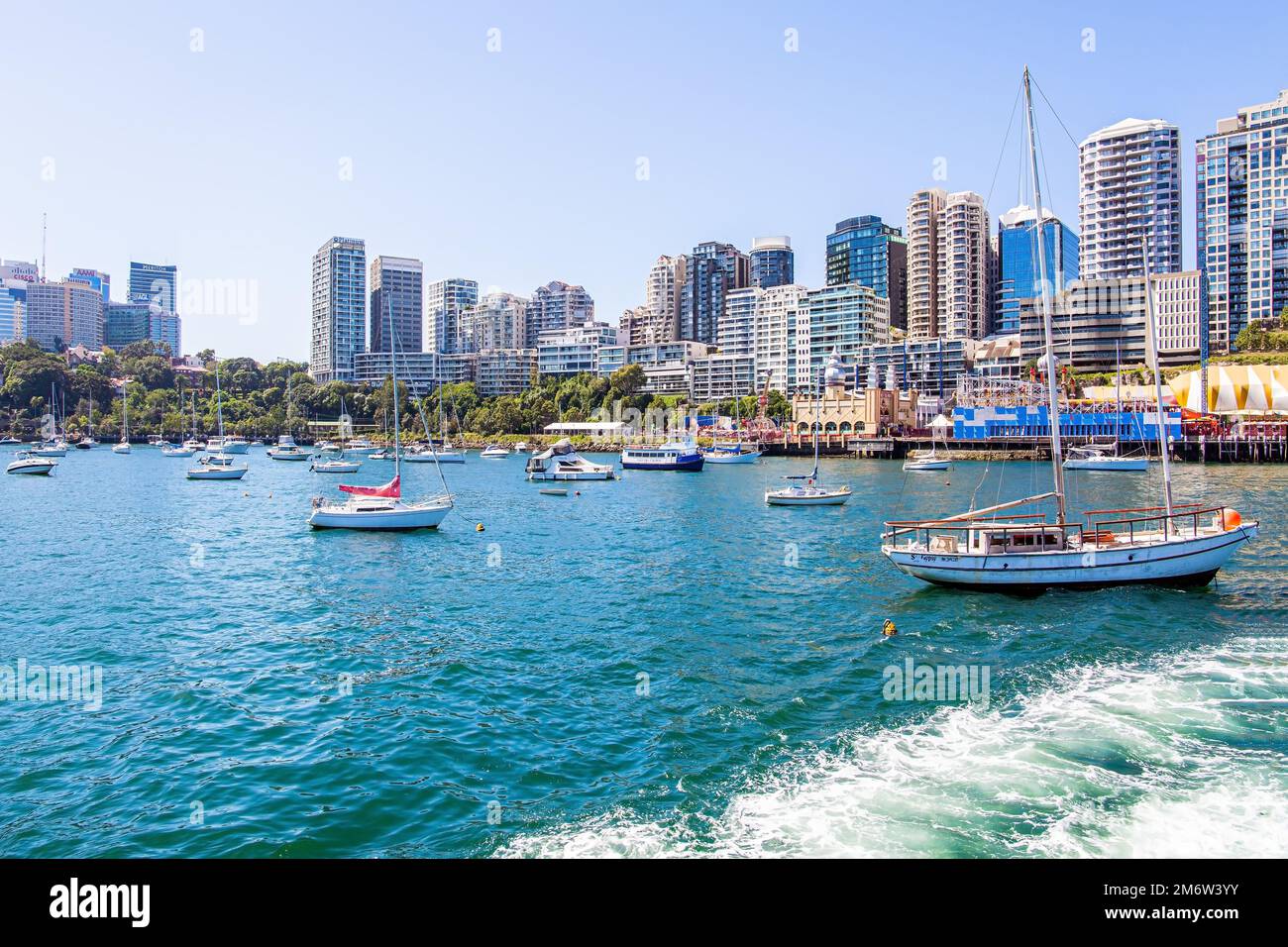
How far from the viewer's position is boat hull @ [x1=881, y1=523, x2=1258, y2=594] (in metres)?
27.8

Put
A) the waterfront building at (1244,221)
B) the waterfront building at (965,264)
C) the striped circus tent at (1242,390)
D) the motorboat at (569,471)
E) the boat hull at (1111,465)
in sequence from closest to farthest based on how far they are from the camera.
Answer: the motorboat at (569,471), the boat hull at (1111,465), the striped circus tent at (1242,390), the waterfront building at (1244,221), the waterfront building at (965,264)

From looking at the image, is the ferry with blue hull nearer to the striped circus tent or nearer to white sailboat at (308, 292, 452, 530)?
white sailboat at (308, 292, 452, 530)

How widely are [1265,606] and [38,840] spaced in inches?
1254

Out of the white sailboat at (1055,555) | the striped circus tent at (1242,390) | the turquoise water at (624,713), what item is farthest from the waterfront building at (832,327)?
the white sailboat at (1055,555)

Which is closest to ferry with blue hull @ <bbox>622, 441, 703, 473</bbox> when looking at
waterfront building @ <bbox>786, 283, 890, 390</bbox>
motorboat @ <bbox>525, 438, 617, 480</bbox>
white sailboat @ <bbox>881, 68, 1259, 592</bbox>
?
motorboat @ <bbox>525, 438, 617, 480</bbox>

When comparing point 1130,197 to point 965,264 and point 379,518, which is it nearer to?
point 965,264

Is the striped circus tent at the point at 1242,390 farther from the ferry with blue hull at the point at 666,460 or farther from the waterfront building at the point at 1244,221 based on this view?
the ferry with blue hull at the point at 666,460

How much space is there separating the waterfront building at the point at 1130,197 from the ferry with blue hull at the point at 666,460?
360ft

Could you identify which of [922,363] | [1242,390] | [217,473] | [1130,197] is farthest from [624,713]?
[1130,197]

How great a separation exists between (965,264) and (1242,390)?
289ft

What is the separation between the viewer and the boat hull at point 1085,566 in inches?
1096

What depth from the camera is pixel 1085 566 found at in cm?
2791
